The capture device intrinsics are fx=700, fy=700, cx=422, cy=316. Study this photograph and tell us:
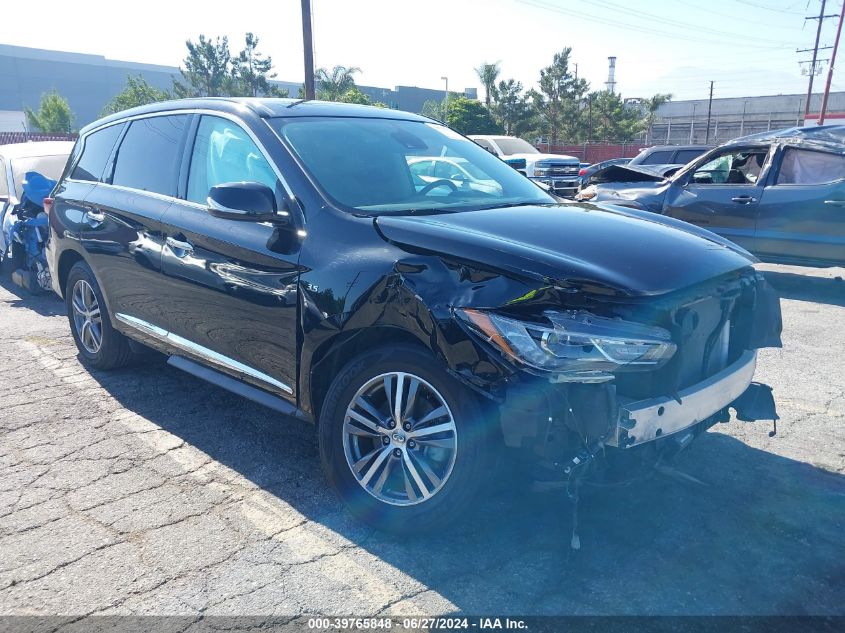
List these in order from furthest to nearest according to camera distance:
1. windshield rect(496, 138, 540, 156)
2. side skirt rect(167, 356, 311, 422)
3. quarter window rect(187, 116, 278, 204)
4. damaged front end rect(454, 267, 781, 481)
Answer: windshield rect(496, 138, 540, 156) < quarter window rect(187, 116, 278, 204) < side skirt rect(167, 356, 311, 422) < damaged front end rect(454, 267, 781, 481)

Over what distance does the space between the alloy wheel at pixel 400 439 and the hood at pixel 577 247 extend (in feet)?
2.00

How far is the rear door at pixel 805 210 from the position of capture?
8109 millimetres

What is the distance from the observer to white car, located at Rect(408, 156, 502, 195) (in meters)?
4.03

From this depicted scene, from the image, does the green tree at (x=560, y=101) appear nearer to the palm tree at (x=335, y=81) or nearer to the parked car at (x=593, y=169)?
the palm tree at (x=335, y=81)

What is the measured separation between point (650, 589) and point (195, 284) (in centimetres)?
278

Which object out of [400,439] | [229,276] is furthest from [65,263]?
[400,439]

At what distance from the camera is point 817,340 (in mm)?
6414

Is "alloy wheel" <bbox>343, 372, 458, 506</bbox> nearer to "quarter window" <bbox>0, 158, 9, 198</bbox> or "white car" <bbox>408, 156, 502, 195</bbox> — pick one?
"white car" <bbox>408, 156, 502, 195</bbox>

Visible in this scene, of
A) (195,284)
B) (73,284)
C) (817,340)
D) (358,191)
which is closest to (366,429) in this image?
(358,191)

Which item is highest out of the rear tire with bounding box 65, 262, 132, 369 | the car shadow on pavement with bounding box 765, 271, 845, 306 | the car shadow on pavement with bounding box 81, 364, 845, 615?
the rear tire with bounding box 65, 262, 132, 369

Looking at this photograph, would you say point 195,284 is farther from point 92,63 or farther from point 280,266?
point 92,63

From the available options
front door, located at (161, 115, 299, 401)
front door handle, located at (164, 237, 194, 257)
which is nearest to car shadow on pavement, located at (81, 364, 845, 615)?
front door, located at (161, 115, 299, 401)

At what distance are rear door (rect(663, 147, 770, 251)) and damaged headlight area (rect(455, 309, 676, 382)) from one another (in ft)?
22.9

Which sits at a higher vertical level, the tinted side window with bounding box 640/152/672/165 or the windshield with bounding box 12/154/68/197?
the windshield with bounding box 12/154/68/197
